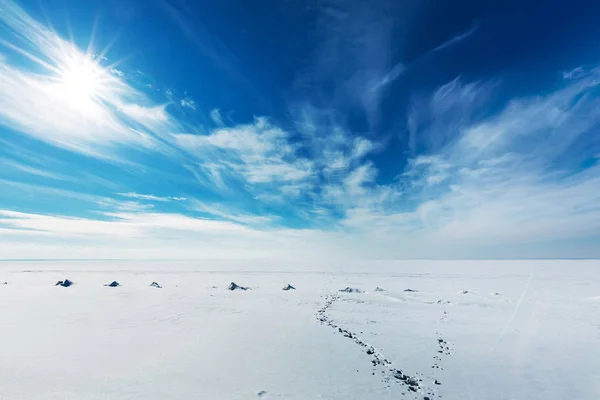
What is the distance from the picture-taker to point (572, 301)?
30125 mm

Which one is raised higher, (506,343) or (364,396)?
(506,343)

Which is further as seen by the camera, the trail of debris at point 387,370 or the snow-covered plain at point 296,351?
the trail of debris at point 387,370

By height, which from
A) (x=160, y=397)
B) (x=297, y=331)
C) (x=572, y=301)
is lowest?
(x=160, y=397)

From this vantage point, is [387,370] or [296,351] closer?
[387,370]

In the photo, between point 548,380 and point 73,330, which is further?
point 73,330

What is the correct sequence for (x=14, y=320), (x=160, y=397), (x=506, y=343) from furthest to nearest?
(x=14, y=320) → (x=506, y=343) → (x=160, y=397)

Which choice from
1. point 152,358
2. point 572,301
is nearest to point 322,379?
point 152,358

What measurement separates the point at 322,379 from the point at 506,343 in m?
12.4

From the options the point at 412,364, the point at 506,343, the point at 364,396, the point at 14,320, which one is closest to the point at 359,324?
the point at 412,364

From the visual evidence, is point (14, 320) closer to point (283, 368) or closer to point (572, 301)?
Result: point (283, 368)

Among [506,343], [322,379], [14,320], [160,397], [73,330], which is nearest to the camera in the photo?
[160,397]

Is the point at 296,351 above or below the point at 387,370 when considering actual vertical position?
above

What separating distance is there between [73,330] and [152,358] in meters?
8.49

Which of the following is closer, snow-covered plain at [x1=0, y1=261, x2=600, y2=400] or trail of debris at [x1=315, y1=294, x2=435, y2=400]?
snow-covered plain at [x1=0, y1=261, x2=600, y2=400]
